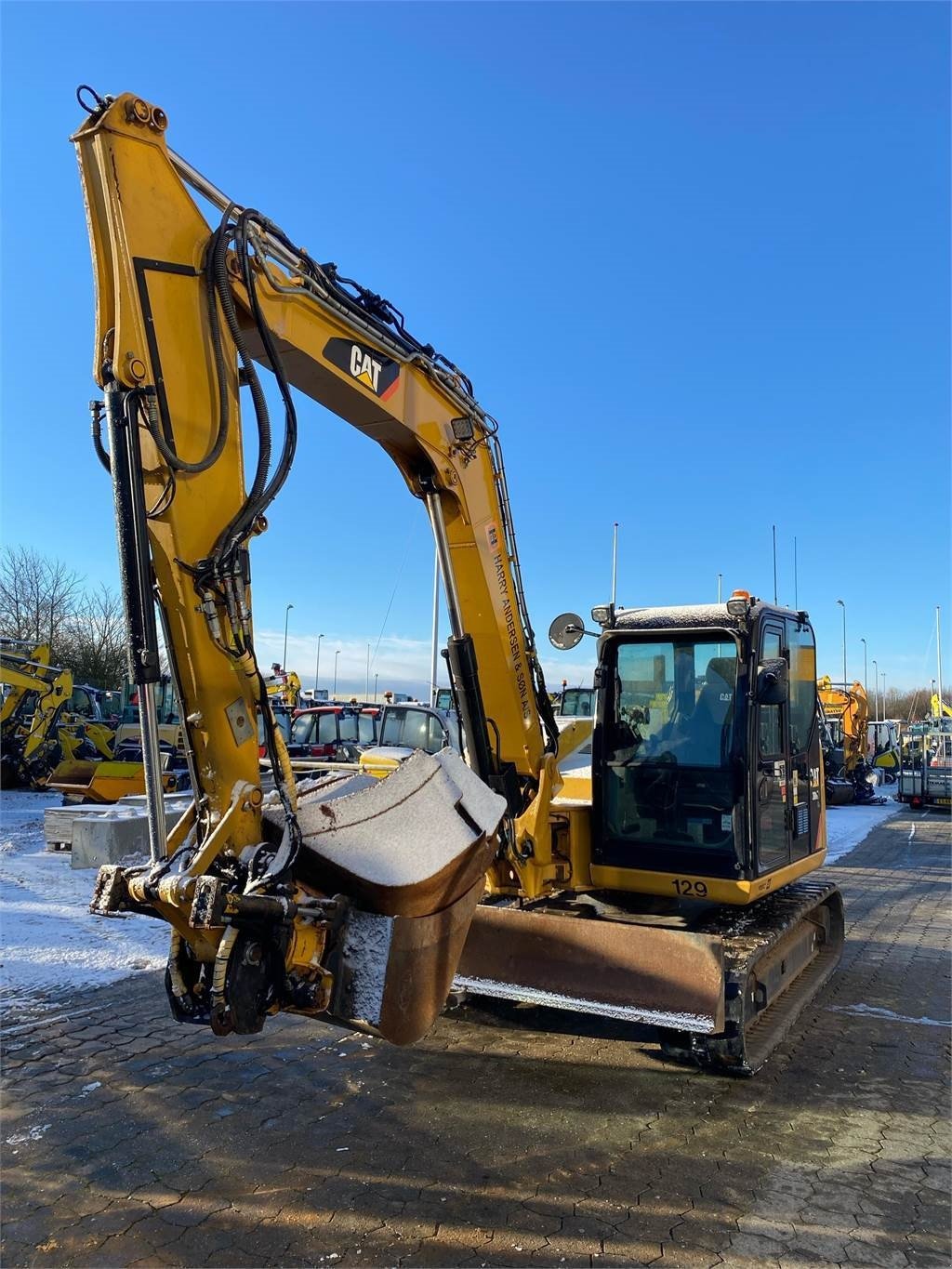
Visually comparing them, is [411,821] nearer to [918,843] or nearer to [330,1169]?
[330,1169]

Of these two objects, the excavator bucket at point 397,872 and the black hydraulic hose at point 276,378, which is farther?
the black hydraulic hose at point 276,378

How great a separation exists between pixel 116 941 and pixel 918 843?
13778mm

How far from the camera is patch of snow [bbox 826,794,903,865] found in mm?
15151

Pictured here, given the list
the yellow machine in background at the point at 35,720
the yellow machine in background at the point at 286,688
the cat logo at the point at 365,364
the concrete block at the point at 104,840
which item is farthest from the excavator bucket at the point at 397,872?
the yellow machine in background at the point at 286,688

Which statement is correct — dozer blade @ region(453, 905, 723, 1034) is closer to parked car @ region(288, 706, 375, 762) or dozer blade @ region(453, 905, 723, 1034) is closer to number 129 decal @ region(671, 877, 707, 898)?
number 129 decal @ region(671, 877, 707, 898)

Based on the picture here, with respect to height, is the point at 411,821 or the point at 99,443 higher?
the point at 99,443

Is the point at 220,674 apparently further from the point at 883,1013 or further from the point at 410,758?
the point at 883,1013

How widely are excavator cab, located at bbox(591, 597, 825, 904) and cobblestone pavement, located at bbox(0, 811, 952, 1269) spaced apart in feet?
3.59

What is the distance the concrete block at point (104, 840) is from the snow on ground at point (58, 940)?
0.21 metres

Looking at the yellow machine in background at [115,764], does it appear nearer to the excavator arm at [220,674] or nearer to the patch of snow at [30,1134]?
the patch of snow at [30,1134]

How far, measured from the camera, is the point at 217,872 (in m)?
3.51

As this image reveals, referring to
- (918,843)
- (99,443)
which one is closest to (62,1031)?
(99,443)

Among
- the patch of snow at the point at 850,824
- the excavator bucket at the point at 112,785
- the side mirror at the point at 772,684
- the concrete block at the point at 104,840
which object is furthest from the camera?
the excavator bucket at the point at 112,785

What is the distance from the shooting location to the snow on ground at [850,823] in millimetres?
15180
